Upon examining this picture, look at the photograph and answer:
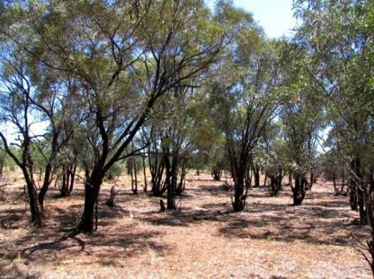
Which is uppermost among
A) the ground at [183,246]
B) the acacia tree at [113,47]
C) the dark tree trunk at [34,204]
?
the acacia tree at [113,47]

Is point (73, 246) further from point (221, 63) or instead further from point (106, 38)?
point (221, 63)

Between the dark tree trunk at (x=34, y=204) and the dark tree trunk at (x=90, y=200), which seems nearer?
the dark tree trunk at (x=90, y=200)

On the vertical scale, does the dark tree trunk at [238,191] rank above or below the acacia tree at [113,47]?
below

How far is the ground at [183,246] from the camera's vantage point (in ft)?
26.8

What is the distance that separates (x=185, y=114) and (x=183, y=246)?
19.2 feet

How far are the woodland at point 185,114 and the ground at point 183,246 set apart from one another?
53 millimetres

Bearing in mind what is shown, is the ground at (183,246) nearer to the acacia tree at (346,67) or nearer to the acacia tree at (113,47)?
the acacia tree at (113,47)

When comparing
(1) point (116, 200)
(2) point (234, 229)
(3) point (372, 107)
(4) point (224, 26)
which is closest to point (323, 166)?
(3) point (372, 107)

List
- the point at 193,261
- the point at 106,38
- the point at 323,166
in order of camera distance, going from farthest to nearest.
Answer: the point at 106,38, the point at 193,261, the point at 323,166

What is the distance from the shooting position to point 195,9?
11000 millimetres

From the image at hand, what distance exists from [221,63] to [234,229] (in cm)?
564

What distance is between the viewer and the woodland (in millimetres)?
6344

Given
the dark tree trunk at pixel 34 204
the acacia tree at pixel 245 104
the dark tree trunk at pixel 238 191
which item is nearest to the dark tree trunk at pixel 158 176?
the acacia tree at pixel 245 104

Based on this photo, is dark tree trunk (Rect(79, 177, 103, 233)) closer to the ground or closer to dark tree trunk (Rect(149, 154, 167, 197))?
the ground
